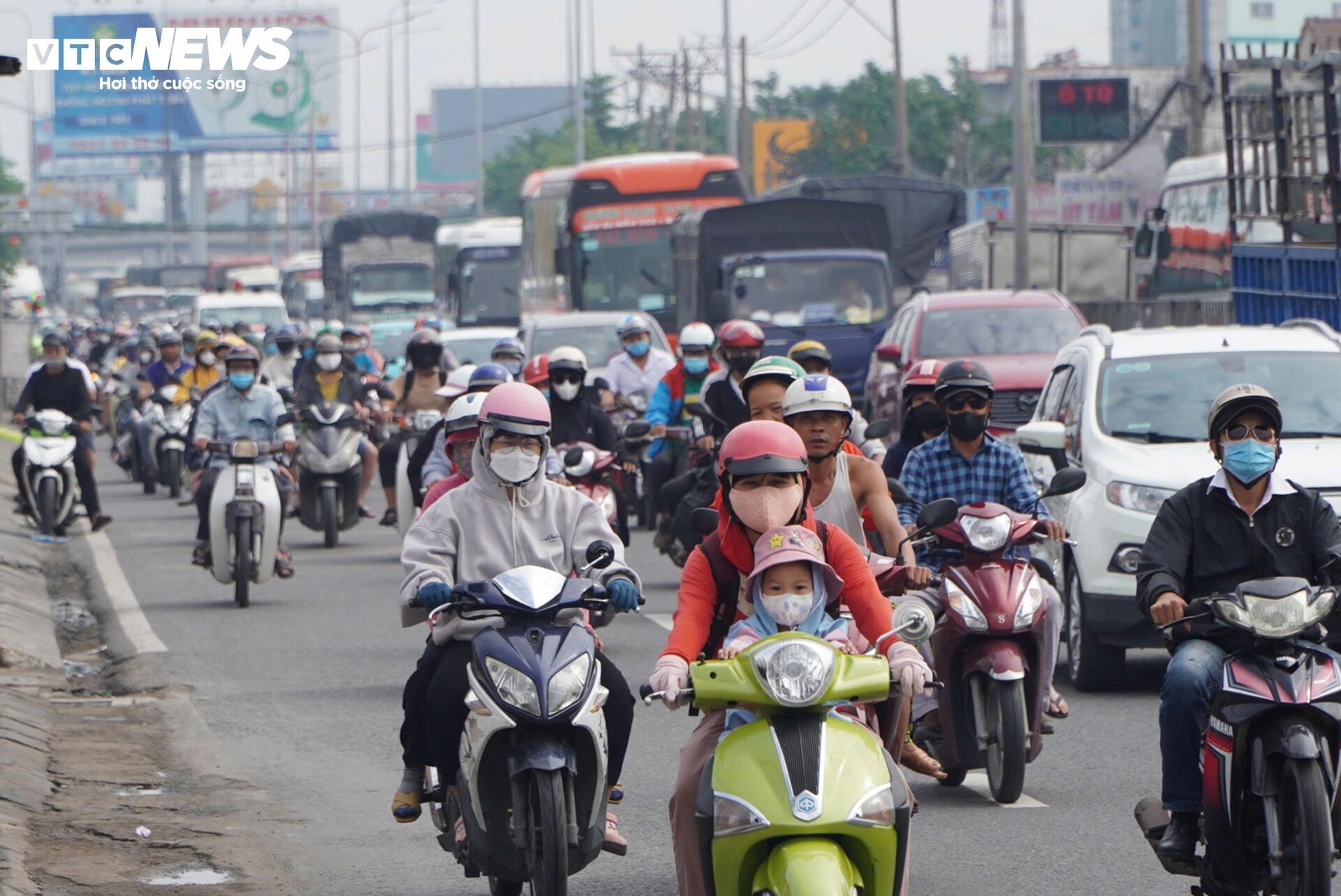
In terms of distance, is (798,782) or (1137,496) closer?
(798,782)

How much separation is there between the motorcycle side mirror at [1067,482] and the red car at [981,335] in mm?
11613

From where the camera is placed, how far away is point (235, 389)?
16.3 m

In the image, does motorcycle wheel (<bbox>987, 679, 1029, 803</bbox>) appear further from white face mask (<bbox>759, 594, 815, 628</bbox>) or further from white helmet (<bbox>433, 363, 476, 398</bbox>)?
white helmet (<bbox>433, 363, 476, 398</bbox>)

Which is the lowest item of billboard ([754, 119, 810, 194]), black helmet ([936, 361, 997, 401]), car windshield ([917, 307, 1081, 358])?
black helmet ([936, 361, 997, 401])

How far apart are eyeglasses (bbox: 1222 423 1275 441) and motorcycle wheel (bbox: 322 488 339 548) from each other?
13.7 m

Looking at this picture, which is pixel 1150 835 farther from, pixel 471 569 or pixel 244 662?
pixel 244 662

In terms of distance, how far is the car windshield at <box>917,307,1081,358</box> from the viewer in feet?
70.3

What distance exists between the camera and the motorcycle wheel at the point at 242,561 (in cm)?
1543

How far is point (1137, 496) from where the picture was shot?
36.9 ft

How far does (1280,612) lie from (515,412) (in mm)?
2217

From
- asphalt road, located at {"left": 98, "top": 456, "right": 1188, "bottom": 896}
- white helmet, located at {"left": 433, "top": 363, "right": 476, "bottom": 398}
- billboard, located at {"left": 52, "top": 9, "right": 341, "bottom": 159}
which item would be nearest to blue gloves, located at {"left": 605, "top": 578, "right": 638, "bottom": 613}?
asphalt road, located at {"left": 98, "top": 456, "right": 1188, "bottom": 896}

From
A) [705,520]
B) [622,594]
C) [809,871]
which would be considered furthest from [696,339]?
[809,871]

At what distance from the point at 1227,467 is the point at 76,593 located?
1201 centimetres

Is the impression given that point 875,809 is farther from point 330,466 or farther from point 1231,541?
point 330,466
